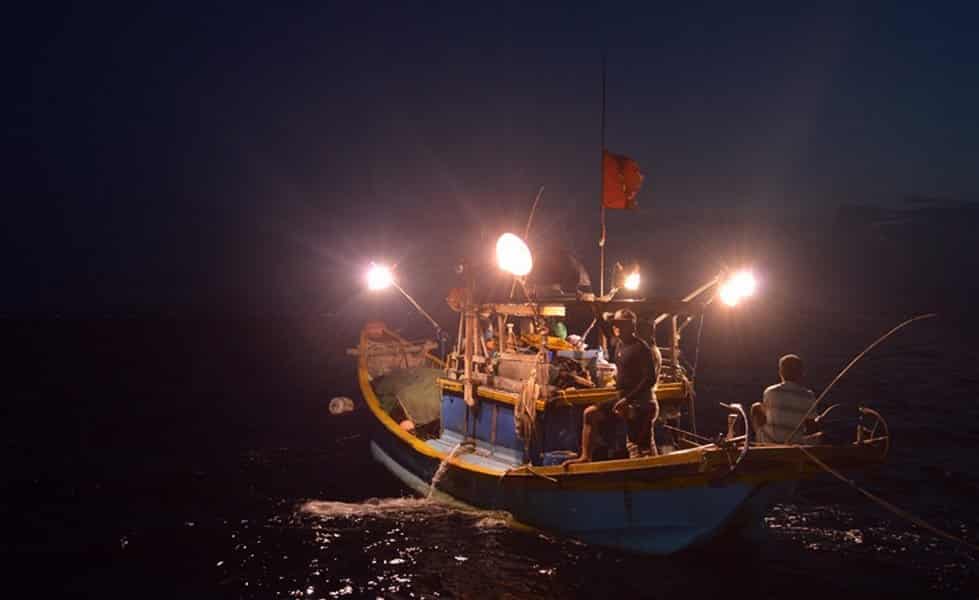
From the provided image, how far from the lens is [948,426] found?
2270 cm

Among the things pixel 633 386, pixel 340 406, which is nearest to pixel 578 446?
pixel 633 386

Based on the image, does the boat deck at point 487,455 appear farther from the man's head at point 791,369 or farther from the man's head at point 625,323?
the man's head at point 791,369

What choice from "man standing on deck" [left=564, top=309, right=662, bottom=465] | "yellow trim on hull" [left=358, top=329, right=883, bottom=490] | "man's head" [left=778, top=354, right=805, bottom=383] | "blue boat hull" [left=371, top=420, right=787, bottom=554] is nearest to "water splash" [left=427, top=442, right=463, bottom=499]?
"blue boat hull" [left=371, top=420, right=787, bottom=554]

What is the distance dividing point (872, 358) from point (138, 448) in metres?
50.0

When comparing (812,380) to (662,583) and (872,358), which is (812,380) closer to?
(872,358)

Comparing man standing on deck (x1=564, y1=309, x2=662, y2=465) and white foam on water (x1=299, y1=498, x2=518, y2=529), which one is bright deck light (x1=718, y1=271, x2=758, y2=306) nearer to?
man standing on deck (x1=564, y1=309, x2=662, y2=465)

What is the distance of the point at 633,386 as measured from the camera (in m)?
9.16

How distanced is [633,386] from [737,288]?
2988mm

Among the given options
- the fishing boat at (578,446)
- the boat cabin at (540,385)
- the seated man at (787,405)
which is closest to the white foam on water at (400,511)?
the fishing boat at (578,446)

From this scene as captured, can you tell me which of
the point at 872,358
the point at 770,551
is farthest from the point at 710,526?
the point at 872,358

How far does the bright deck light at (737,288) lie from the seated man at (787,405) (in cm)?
199

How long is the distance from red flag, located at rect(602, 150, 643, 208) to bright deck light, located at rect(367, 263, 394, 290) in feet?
21.4

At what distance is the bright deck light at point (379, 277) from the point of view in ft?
50.4

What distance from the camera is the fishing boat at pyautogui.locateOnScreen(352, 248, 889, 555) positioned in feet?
26.6
